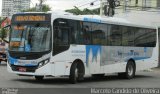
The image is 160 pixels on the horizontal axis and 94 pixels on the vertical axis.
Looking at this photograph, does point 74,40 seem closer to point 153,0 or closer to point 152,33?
point 152,33

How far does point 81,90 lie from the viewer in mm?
17125

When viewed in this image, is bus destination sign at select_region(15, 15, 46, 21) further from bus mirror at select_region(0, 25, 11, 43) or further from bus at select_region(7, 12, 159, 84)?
bus mirror at select_region(0, 25, 11, 43)

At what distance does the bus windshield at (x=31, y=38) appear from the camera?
18953 millimetres

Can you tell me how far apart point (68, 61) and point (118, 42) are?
5040 millimetres

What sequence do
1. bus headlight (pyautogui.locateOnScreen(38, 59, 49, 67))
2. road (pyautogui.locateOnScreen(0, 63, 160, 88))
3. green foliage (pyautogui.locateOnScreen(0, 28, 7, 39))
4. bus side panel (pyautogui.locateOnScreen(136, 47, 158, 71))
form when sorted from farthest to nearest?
bus side panel (pyautogui.locateOnScreen(136, 47, 158, 71)), green foliage (pyautogui.locateOnScreen(0, 28, 7, 39)), bus headlight (pyautogui.locateOnScreen(38, 59, 49, 67)), road (pyautogui.locateOnScreen(0, 63, 160, 88))

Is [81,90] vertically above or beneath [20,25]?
beneath

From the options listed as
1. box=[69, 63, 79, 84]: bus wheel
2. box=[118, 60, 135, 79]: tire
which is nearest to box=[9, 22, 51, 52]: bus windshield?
box=[69, 63, 79, 84]: bus wheel

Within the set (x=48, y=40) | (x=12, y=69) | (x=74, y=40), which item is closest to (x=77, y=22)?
(x=74, y=40)

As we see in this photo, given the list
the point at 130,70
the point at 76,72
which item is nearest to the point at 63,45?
the point at 76,72

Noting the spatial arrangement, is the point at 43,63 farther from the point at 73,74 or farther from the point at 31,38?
the point at 73,74

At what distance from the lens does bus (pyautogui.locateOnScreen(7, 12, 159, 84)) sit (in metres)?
19.0

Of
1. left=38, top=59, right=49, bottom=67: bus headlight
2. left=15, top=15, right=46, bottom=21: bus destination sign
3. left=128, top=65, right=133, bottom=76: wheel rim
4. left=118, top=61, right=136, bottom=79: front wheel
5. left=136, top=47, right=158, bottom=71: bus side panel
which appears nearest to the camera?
left=38, top=59, right=49, bottom=67: bus headlight

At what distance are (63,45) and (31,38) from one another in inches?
55.1

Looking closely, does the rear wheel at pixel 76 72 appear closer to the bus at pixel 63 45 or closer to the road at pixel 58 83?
the bus at pixel 63 45
